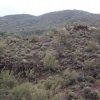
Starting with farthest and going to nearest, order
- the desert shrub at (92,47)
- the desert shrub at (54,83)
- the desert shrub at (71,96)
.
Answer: the desert shrub at (92,47) < the desert shrub at (54,83) < the desert shrub at (71,96)

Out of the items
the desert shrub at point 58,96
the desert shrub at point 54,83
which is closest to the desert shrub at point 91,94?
the desert shrub at point 58,96

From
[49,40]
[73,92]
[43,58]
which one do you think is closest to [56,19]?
[49,40]

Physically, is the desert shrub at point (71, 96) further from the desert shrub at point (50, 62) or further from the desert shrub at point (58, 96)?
the desert shrub at point (50, 62)

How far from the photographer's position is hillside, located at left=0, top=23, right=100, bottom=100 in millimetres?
17281

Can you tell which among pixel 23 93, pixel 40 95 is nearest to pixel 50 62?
pixel 23 93

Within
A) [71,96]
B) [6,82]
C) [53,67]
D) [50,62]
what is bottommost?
[71,96]

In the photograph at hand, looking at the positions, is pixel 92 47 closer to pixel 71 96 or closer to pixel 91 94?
pixel 91 94

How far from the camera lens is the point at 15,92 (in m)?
17.0

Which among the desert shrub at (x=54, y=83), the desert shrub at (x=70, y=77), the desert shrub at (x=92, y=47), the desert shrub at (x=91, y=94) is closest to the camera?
the desert shrub at (x=91, y=94)

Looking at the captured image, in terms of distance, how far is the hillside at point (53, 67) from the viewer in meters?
17.3

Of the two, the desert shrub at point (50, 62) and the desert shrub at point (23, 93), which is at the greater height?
the desert shrub at point (50, 62)

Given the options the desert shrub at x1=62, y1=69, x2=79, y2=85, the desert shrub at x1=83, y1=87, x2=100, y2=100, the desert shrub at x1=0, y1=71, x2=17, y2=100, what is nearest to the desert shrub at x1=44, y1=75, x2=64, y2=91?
the desert shrub at x1=62, y1=69, x2=79, y2=85

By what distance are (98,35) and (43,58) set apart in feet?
23.9

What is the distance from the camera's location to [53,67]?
22.4 meters
